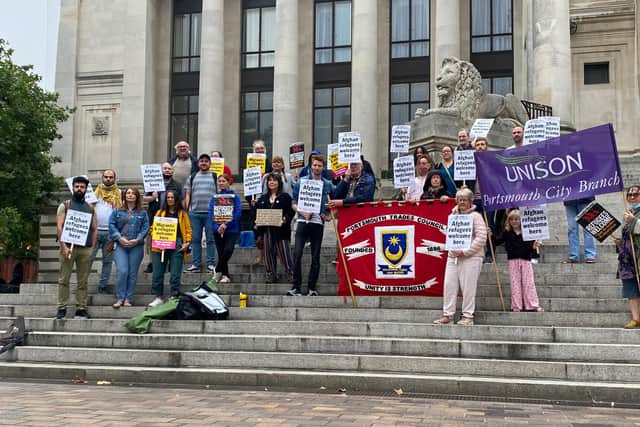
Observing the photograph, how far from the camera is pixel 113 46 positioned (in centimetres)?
4141

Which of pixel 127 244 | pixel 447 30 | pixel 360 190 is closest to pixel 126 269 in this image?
pixel 127 244

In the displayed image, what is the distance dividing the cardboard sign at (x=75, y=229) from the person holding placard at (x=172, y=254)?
1150 mm

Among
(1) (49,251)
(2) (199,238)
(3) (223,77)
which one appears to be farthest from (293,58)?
(2) (199,238)

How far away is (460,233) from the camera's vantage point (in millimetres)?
10180

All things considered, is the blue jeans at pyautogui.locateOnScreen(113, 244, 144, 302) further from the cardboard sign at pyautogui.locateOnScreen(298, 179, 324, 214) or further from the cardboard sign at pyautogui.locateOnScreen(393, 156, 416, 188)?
the cardboard sign at pyautogui.locateOnScreen(393, 156, 416, 188)

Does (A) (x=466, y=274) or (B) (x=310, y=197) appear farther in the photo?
(B) (x=310, y=197)

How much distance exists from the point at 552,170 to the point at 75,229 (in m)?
7.51

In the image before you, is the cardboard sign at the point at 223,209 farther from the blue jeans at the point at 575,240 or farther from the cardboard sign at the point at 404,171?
the blue jeans at the point at 575,240

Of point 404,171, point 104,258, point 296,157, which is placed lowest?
point 104,258

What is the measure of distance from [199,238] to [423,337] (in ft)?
17.7

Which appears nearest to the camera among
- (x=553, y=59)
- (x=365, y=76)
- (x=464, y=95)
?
(x=464, y=95)

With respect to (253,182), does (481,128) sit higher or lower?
higher

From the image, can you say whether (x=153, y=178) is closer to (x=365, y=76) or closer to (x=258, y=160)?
(x=258, y=160)

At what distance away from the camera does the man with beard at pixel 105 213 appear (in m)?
13.6
